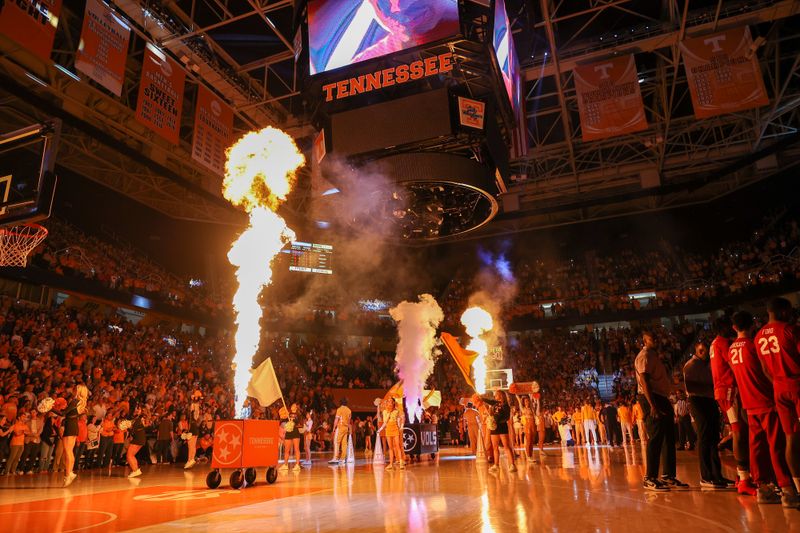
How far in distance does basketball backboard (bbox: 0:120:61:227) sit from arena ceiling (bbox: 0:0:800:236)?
4.97 meters

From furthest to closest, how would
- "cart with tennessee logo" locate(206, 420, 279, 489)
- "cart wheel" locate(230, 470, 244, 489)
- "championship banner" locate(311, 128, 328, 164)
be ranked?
"championship banner" locate(311, 128, 328, 164)
"cart wheel" locate(230, 470, 244, 489)
"cart with tennessee logo" locate(206, 420, 279, 489)

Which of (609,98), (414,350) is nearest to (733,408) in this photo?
(609,98)

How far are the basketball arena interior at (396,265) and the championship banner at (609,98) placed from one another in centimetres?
6

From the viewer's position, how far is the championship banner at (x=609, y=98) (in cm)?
1446

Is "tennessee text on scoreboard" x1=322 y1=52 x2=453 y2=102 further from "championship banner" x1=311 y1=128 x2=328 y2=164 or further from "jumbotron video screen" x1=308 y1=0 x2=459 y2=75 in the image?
"championship banner" x1=311 y1=128 x2=328 y2=164

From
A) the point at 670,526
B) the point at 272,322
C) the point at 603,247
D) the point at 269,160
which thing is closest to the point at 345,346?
the point at 272,322

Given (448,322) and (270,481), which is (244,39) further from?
(448,322)

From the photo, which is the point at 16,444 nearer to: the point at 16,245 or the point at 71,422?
the point at 71,422

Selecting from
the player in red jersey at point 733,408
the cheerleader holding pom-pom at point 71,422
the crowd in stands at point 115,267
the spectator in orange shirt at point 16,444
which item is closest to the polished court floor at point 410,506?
the player in red jersey at point 733,408

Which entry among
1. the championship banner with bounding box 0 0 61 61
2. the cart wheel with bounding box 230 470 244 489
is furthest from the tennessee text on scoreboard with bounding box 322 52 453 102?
the cart wheel with bounding box 230 470 244 489

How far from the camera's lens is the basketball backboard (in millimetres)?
6945

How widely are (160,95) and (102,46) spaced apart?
74.6 inches

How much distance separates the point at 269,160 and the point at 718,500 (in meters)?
11.8

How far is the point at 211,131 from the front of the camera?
15.0 meters
